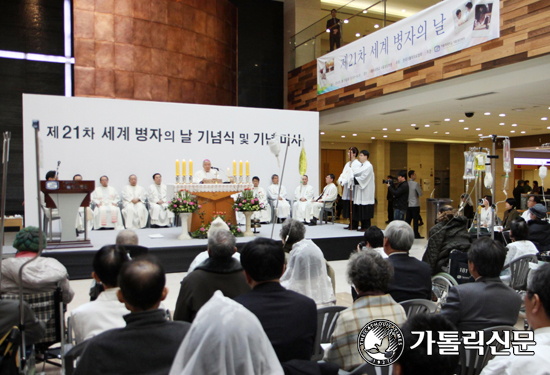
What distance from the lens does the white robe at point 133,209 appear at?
28.0 ft

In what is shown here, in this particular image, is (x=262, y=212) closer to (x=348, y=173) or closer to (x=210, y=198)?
(x=348, y=173)

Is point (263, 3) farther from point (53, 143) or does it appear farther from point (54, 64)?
point (53, 143)

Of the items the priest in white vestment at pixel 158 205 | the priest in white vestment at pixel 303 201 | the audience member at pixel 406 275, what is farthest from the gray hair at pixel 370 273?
the priest in white vestment at pixel 303 201

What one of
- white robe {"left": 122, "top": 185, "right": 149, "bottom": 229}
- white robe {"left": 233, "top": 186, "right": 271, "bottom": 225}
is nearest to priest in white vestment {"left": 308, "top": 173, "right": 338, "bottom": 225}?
white robe {"left": 233, "top": 186, "right": 271, "bottom": 225}

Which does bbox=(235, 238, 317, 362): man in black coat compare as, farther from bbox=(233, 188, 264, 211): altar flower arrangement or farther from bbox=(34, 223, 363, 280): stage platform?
bbox=(233, 188, 264, 211): altar flower arrangement

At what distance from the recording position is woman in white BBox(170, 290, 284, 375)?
1.10m

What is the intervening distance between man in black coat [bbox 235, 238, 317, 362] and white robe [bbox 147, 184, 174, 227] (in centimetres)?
715

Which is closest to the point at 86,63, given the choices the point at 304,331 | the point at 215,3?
the point at 215,3

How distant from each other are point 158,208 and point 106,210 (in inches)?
38.5

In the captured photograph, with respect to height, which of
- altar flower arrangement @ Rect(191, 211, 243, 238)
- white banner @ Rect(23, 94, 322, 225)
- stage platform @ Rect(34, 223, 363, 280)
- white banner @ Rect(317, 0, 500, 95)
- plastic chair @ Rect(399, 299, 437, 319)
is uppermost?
white banner @ Rect(317, 0, 500, 95)

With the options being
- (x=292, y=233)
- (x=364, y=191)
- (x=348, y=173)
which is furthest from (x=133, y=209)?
(x=292, y=233)

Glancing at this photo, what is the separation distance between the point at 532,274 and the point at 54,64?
1090 centimetres

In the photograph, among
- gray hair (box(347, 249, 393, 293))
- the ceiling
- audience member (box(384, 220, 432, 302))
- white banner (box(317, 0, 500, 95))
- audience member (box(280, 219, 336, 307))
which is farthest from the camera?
the ceiling

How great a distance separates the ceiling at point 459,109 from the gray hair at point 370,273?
19.6ft
